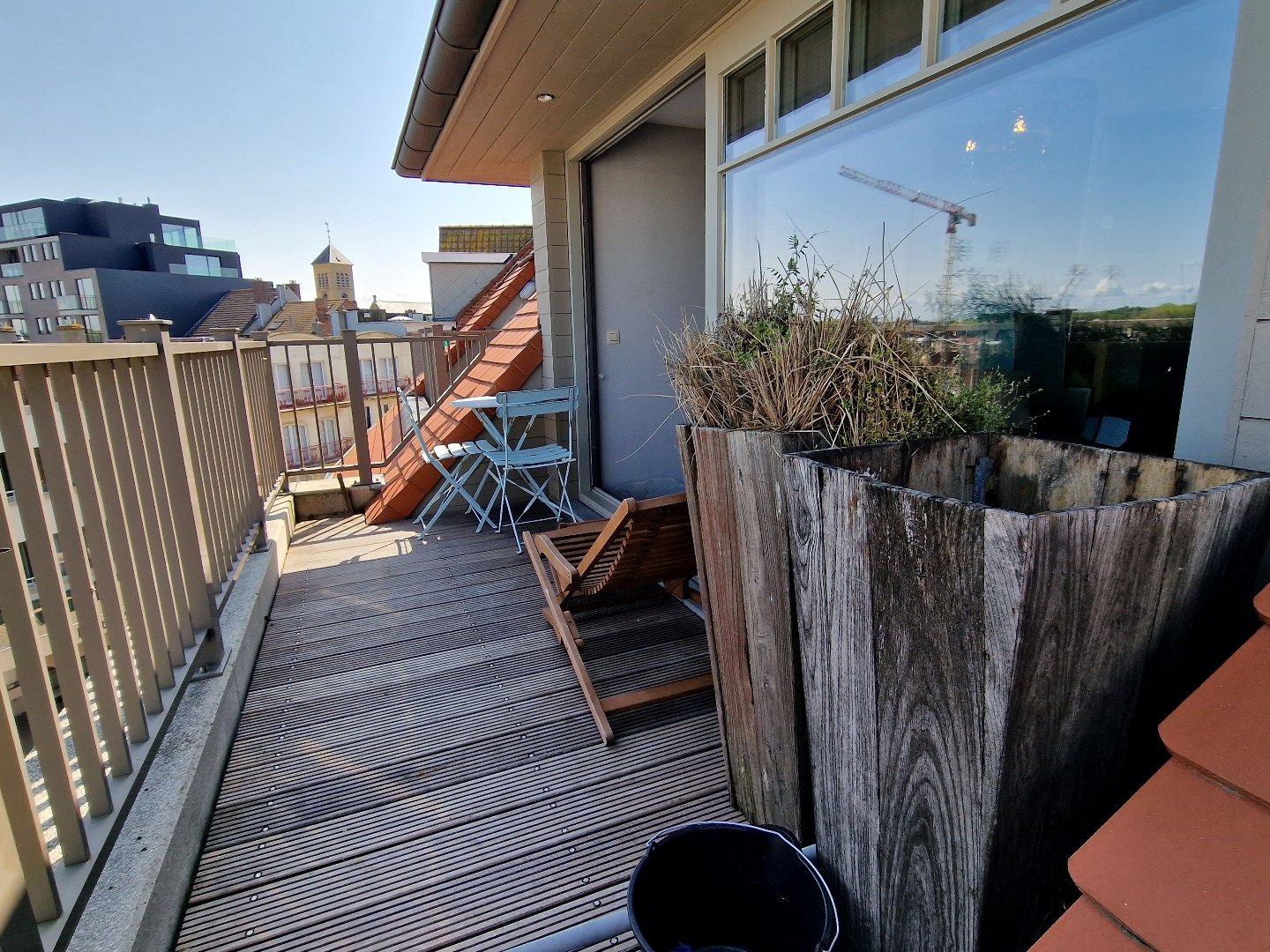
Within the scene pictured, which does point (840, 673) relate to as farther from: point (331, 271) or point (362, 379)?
point (331, 271)

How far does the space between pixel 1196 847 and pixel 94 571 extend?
206 cm

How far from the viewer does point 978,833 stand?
942 millimetres

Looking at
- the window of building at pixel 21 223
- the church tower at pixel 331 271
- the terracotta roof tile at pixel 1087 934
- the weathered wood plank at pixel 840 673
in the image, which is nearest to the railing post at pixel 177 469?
the weathered wood plank at pixel 840 673

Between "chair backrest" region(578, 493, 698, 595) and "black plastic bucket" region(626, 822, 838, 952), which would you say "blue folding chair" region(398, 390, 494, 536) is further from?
"black plastic bucket" region(626, 822, 838, 952)

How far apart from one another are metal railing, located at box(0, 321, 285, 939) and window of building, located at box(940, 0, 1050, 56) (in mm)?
2322

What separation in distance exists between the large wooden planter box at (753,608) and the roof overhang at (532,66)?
82.9 inches

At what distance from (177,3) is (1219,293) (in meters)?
16.1

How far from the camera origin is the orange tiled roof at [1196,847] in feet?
1.90

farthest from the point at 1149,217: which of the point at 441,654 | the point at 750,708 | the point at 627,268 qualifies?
the point at 627,268

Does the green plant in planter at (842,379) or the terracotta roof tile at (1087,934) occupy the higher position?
the green plant in planter at (842,379)

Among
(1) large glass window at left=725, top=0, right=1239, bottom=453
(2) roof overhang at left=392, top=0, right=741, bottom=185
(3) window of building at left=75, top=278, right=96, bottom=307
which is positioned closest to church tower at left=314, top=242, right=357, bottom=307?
(3) window of building at left=75, top=278, right=96, bottom=307

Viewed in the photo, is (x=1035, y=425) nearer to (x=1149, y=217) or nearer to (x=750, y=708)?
(x=1149, y=217)

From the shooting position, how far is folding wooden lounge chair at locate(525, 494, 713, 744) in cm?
213

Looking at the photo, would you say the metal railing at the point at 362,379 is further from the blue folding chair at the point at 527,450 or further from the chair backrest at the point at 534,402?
the chair backrest at the point at 534,402
